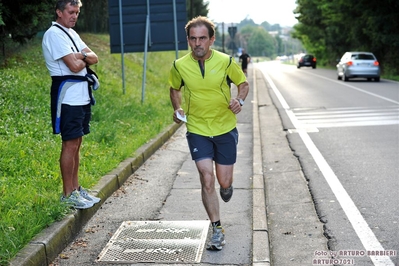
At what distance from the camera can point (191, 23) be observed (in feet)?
18.1

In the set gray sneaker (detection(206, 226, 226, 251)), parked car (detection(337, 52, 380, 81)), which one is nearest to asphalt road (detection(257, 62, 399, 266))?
gray sneaker (detection(206, 226, 226, 251))

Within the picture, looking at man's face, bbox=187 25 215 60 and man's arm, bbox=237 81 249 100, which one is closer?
man's face, bbox=187 25 215 60

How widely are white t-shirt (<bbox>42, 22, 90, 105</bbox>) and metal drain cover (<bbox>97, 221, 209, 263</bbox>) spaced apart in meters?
1.27

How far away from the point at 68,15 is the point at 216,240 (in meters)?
2.43

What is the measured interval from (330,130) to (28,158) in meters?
7.04

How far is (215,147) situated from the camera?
5766 mm

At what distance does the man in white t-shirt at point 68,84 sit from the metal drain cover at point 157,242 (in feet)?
1.87

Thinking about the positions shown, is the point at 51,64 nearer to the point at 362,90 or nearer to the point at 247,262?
the point at 247,262

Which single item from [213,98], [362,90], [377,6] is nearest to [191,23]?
[213,98]

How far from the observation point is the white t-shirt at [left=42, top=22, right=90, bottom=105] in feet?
20.1

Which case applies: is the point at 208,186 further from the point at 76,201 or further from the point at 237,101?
the point at 76,201

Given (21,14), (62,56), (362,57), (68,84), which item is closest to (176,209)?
(68,84)

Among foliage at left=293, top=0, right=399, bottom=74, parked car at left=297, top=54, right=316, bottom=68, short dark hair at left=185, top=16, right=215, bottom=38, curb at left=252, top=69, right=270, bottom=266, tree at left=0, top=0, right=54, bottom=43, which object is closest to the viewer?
curb at left=252, top=69, right=270, bottom=266

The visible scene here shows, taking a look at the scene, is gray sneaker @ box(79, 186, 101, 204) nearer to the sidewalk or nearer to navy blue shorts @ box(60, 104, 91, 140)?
the sidewalk
